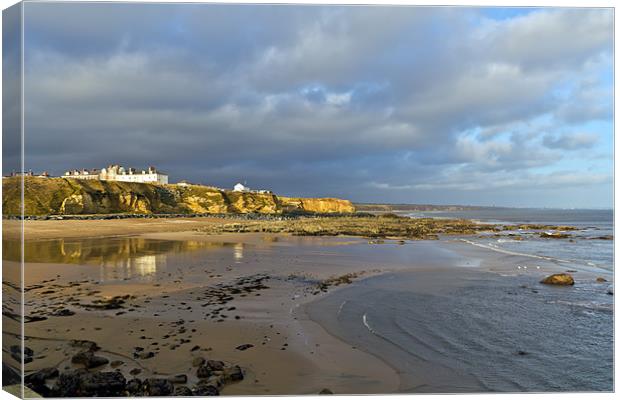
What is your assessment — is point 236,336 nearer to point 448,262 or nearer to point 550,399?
point 550,399

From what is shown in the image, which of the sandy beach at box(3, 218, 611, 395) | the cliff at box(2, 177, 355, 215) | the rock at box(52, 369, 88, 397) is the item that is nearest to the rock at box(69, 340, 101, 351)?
the sandy beach at box(3, 218, 611, 395)

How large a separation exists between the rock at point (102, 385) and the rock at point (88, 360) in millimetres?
390

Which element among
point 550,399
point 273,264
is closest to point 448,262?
point 273,264

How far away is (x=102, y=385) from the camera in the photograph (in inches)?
130

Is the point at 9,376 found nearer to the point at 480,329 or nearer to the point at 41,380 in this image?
the point at 41,380

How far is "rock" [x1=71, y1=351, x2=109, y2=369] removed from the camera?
12.3 feet

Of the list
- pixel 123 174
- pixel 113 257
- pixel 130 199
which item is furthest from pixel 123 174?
pixel 113 257

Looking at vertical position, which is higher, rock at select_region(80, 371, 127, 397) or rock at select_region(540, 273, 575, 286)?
rock at select_region(80, 371, 127, 397)

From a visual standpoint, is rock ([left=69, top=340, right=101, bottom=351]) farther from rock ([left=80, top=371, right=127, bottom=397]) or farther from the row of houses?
the row of houses

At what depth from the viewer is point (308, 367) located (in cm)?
385

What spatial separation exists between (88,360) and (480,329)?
188 inches

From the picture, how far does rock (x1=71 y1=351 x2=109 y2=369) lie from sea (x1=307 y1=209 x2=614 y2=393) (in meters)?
2.65

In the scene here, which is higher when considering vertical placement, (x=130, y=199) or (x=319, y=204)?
(x=130, y=199)

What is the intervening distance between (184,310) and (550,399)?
472 centimetres
